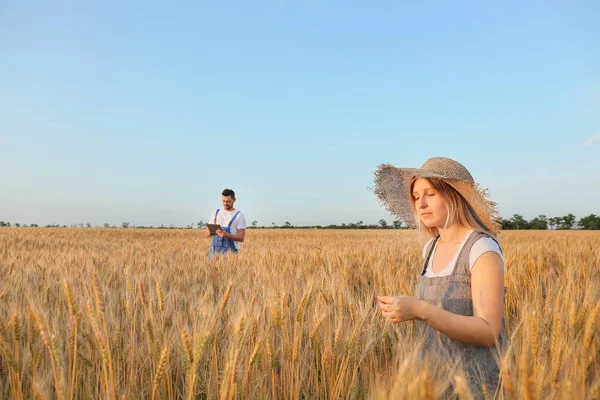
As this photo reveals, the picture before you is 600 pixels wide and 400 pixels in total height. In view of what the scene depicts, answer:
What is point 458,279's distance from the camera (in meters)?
1.82

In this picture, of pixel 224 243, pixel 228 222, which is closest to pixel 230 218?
pixel 228 222

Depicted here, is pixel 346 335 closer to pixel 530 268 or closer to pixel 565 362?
pixel 565 362

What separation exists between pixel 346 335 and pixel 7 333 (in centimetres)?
115

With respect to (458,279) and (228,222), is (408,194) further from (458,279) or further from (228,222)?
(228,222)

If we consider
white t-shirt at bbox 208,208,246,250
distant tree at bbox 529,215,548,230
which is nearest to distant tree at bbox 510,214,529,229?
distant tree at bbox 529,215,548,230

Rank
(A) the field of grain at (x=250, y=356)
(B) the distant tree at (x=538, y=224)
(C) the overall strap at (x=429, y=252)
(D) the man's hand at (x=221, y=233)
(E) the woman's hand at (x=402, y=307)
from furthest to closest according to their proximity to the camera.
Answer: (B) the distant tree at (x=538, y=224), (D) the man's hand at (x=221, y=233), (C) the overall strap at (x=429, y=252), (E) the woman's hand at (x=402, y=307), (A) the field of grain at (x=250, y=356)

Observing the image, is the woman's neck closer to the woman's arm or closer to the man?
the woman's arm

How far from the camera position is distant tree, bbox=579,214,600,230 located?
184ft

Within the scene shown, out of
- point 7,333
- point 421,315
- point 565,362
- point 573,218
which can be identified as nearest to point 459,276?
point 421,315

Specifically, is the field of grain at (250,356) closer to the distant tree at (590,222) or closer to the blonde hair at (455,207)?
the blonde hair at (455,207)

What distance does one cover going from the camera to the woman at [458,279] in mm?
1541

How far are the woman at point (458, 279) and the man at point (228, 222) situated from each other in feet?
15.9

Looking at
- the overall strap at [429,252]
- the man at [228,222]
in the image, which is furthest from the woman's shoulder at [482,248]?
the man at [228,222]

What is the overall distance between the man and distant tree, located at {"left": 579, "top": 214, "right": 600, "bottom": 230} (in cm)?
6306
